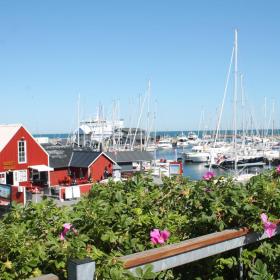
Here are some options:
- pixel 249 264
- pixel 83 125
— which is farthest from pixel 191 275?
pixel 83 125

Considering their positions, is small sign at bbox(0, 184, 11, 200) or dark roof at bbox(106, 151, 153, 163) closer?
small sign at bbox(0, 184, 11, 200)

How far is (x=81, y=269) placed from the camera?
269cm

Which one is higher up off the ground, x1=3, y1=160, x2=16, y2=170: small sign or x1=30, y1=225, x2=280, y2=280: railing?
x1=30, y1=225, x2=280, y2=280: railing

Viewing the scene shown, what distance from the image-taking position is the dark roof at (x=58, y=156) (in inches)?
1592

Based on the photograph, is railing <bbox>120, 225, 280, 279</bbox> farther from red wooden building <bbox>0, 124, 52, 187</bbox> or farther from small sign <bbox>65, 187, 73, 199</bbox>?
red wooden building <bbox>0, 124, 52, 187</bbox>

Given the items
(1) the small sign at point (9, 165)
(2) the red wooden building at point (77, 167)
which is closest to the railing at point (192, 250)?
(1) the small sign at point (9, 165)

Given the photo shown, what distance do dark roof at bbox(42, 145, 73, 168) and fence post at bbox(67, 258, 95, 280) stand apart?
37962 mm

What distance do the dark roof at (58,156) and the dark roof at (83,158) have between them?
52 centimetres

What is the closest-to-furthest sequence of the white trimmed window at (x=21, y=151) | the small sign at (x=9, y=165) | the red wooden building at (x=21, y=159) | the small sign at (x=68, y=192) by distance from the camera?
the small sign at (x=68, y=192) < the small sign at (x=9, y=165) < the red wooden building at (x=21, y=159) < the white trimmed window at (x=21, y=151)

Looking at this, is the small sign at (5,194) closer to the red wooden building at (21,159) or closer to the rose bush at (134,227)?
the red wooden building at (21,159)

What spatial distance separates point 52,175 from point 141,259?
124ft

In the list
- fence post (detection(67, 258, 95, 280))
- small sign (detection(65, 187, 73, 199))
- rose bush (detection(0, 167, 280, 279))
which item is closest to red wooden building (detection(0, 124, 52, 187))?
small sign (detection(65, 187, 73, 199))

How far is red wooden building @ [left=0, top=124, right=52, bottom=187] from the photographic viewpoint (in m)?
36.5

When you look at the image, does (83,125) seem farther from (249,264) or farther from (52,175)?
(249,264)
